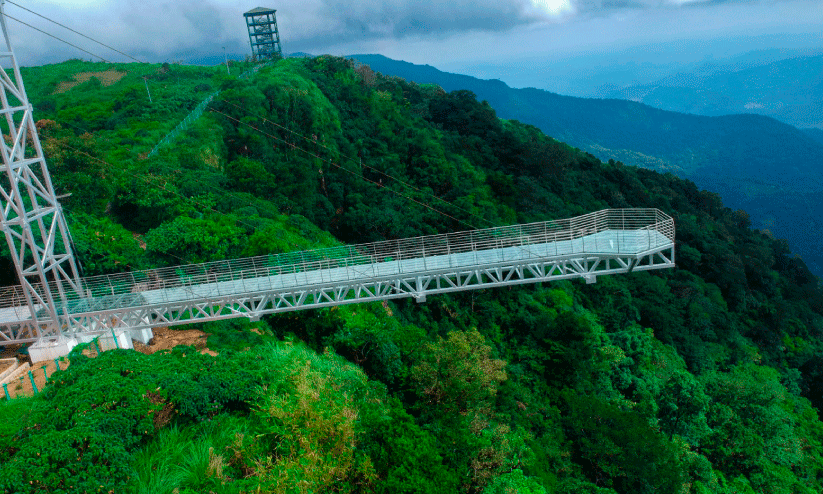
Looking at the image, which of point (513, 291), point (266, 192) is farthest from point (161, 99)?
point (513, 291)

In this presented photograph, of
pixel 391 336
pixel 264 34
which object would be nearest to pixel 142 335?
pixel 391 336

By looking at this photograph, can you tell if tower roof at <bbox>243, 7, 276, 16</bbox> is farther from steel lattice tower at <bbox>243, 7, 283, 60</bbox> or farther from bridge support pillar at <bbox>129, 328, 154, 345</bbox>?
bridge support pillar at <bbox>129, 328, 154, 345</bbox>

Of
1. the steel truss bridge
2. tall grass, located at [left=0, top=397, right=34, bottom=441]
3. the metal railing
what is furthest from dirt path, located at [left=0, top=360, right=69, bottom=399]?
the metal railing

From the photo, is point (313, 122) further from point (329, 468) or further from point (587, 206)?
point (329, 468)

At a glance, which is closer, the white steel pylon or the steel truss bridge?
the white steel pylon

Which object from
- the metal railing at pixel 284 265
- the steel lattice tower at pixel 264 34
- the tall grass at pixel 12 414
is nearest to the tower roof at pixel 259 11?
the steel lattice tower at pixel 264 34

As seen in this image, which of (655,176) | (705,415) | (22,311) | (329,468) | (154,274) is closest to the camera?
(329,468)

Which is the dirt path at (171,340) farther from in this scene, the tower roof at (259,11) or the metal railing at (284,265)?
the tower roof at (259,11)

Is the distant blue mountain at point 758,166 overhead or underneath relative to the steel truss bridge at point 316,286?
underneath
